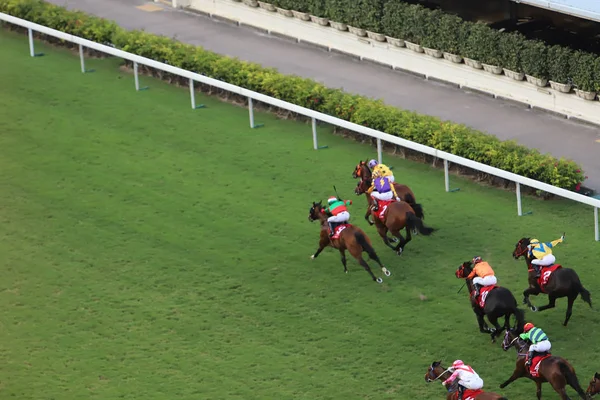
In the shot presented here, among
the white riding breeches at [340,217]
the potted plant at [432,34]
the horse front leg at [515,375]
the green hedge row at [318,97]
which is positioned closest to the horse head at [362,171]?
the white riding breeches at [340,217]

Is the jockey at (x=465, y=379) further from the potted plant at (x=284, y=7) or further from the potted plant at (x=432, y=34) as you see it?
the potted plant at (x=284, y=7)

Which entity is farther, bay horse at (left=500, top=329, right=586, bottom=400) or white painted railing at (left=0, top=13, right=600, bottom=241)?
white painted railing at (left=0, top=13, right=600, bottom=241)

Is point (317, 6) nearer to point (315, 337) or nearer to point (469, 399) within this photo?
point (315, 337)

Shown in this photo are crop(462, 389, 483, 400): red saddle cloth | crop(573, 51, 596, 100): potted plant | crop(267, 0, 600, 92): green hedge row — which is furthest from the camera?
crop(267, 0, 600, 92): green hedge row

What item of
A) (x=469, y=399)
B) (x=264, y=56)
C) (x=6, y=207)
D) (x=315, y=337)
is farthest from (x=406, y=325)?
(x=264, y=56)

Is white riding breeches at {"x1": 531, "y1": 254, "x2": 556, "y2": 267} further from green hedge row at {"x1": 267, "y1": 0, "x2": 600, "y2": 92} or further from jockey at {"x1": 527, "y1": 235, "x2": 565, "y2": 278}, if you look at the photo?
green hedge row at {"x1": 267, "y1": 0, "x2": 600, "y2": 92}

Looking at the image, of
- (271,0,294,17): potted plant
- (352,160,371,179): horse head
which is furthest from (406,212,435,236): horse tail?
(271,0,294,17): potted plant

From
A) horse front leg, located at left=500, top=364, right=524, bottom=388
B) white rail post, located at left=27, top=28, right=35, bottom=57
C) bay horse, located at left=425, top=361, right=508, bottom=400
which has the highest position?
white rail post, located at left=27, top=28, right=35, bottom=57
